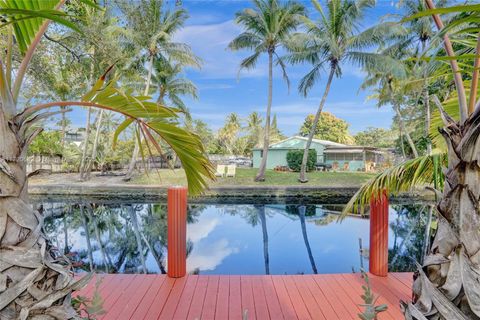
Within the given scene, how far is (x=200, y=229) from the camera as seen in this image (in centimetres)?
650

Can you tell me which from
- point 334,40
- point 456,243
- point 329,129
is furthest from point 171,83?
point 329,129

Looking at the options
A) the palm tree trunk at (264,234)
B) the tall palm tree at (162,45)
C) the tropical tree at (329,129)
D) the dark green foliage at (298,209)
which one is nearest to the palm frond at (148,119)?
the palm tree trunk at (264,234)

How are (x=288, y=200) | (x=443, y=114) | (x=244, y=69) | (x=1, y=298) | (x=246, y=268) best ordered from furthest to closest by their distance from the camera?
(x=244, y=69) < (x=288, y=200) < (x=246, y=268) < (x=443, y=114) < (x=1, y=298)

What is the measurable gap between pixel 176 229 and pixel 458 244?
86.8 inches

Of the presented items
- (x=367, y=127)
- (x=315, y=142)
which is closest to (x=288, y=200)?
(x=315, y=142)

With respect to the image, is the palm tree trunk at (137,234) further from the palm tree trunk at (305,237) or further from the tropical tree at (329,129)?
the tropical tree at (329,129)

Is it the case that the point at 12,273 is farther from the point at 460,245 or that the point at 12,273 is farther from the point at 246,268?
the point at 246,268

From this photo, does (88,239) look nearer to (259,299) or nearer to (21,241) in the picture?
(259,299)

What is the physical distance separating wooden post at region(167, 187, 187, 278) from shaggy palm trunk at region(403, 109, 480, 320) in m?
2.01

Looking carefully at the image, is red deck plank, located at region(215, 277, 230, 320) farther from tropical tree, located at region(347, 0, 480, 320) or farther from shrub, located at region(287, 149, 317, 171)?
shrub, located at region(287, 149, 317, 171)

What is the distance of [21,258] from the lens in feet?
3.21

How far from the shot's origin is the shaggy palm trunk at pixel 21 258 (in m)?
0.96

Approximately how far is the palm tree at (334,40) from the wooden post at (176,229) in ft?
35.3

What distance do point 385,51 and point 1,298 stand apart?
17160 mm
